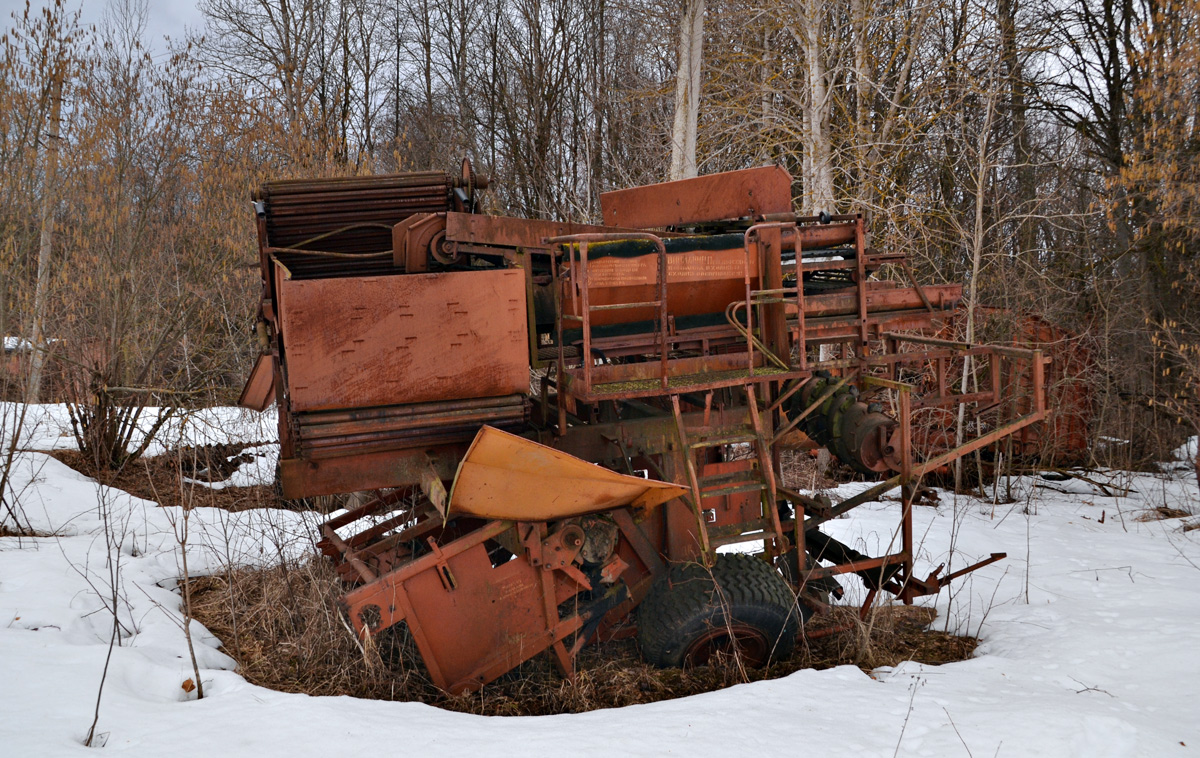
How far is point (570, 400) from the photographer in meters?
4.84

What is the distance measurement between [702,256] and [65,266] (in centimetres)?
807

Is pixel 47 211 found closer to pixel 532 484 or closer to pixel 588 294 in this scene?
pixel 588 294

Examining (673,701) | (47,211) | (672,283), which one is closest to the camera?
(673,701)

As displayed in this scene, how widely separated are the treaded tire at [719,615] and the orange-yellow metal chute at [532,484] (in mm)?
627

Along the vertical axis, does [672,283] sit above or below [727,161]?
below

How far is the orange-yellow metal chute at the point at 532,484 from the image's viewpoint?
3.97m

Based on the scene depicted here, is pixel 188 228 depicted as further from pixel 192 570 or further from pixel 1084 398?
pixel 1084 398

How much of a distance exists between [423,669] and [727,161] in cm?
1117

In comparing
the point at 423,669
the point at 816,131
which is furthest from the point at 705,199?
the point at 816,131

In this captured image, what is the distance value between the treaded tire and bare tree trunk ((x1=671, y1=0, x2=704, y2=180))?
7.45m

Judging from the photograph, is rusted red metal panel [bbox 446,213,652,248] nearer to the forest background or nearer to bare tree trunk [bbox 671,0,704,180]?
the forest background

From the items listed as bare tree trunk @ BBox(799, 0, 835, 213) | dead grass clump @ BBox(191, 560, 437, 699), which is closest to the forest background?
bare tree trunk @ BBox(799, 0, 835, 213)

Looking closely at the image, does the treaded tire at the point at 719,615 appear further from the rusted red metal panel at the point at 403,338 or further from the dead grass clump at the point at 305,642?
the rusted red metal panel at the point at 403,338

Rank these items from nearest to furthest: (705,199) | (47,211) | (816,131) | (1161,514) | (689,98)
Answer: (705,199)
(47,211)
(1161,514)
(689,98)
(816,131)
